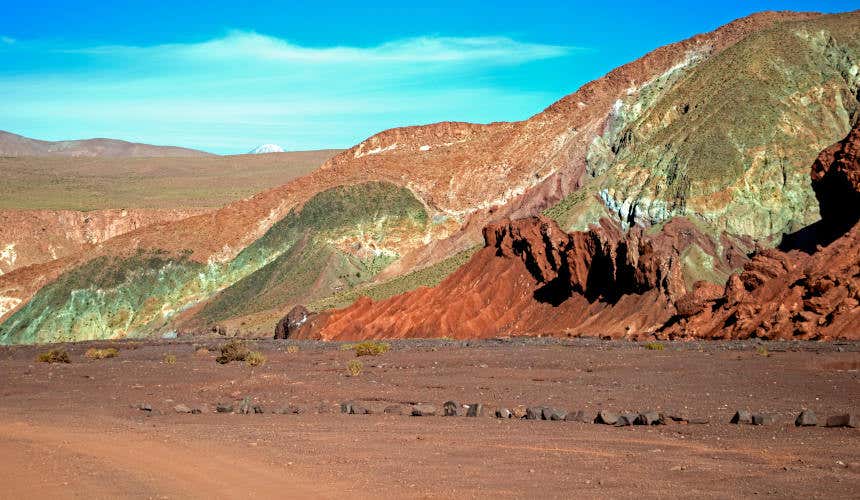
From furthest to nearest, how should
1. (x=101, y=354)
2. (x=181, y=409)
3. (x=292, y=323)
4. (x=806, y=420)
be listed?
(x=292, y=323) < (x=101, y=354) < (x=181, y=409) < (x=806, y=420)

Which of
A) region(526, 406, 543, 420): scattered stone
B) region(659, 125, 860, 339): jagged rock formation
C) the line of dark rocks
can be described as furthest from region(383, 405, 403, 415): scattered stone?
region(659, 125, 860, 339): jagged rock formation

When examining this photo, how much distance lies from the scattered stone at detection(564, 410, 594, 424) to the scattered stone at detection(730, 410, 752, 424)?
2326 millimetres

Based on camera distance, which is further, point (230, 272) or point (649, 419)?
point (230, 272)

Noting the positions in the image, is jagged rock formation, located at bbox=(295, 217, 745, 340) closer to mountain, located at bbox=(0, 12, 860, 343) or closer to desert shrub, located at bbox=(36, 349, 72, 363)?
mountain, located at bbox=(0, 12, 860, 343)

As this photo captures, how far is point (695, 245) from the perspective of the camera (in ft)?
155

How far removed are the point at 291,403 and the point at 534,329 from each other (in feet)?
81.7

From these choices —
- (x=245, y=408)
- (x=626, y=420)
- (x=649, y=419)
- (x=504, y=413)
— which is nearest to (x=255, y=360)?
(x=245, y=408)

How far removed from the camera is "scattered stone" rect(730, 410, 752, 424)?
16.4 meters

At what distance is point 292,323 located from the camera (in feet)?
183

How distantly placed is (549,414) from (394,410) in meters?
3.10

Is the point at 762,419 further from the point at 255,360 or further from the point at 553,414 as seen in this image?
the point at 255,360

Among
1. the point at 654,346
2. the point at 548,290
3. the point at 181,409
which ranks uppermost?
the point at 548,290

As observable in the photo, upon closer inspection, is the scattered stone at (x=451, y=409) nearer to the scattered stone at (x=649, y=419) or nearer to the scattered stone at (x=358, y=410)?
the scattered stone at (x=358, y=410)

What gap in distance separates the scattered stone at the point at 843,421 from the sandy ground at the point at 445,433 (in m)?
0.30
